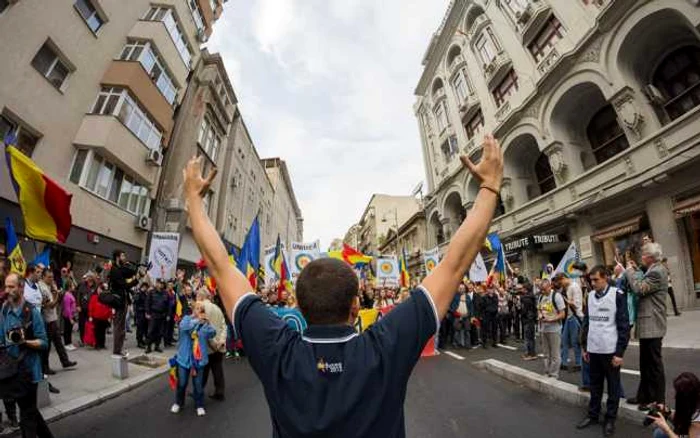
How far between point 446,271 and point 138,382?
8.09 m

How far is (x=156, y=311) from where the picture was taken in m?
10.3

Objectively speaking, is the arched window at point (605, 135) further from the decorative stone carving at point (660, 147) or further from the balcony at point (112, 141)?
the balcony at point (112, 141)

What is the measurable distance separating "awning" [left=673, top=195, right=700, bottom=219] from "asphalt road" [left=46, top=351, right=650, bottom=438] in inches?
356

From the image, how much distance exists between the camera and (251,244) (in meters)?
11.4

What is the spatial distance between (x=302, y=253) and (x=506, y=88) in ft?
53.4

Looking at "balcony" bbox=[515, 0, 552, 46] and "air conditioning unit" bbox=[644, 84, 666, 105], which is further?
"balcony" bbox=[515, 0, 552, 46]

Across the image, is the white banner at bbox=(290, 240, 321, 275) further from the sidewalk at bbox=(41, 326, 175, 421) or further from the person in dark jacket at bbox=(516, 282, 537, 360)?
the person in dark jacket at bbox=(516, 282, 537, 360)

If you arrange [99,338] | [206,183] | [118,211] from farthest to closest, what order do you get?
1. [118,211]
2. [99,338]
3. [206,183]

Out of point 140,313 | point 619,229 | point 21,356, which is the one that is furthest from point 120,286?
point 619,229

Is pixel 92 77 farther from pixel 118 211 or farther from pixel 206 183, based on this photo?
pixel 206 183

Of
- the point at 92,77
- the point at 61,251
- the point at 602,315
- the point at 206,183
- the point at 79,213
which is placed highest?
the point at 92,77

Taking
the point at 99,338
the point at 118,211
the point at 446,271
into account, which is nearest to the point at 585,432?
the point at 446,271

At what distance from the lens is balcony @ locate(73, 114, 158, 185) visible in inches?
538

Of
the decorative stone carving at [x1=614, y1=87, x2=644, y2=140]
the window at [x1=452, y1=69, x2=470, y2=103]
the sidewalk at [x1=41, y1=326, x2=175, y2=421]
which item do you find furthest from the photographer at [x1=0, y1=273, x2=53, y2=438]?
the window at [x1=452, y1=69, x2=470, y2=103]
